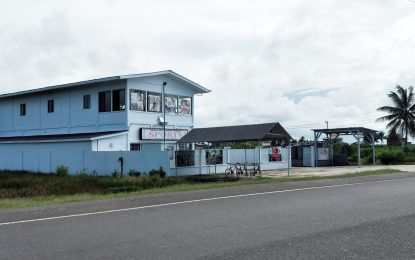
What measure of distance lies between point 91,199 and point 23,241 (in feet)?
21.3

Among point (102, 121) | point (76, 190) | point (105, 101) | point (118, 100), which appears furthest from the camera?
point (105, 101)

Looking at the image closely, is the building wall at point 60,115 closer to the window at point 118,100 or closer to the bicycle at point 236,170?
the window at point 118,100

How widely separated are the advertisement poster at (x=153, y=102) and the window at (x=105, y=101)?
250 centimetres

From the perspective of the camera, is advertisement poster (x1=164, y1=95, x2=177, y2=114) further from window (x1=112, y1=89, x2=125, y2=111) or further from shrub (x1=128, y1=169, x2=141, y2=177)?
shrub (x1=128, y1=169, x2=141, y2=177)

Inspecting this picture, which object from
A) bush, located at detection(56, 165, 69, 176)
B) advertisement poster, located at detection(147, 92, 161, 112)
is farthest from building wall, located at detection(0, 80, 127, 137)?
bush, located at detection(56, 165, 69, 176)

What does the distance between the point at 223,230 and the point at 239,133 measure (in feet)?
57.4

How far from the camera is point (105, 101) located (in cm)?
3095

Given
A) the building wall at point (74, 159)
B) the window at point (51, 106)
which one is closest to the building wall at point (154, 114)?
the building wall at point (74, 159)

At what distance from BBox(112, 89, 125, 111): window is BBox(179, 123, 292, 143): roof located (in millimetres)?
4776

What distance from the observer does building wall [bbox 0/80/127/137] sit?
30.5 m

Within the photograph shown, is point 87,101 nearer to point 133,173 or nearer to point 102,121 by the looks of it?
point 102,121

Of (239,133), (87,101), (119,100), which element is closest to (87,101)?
(87,101)

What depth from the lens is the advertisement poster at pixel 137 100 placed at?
29.8 metres

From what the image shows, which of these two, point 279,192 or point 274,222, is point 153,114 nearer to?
point 279,192
